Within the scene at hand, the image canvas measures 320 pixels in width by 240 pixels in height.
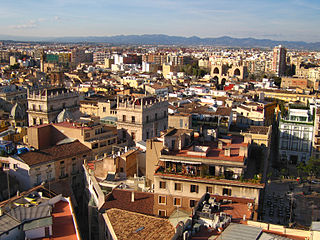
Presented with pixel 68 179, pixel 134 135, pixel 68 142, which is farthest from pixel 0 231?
pixel 134 135

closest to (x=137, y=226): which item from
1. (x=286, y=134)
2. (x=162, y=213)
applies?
(x=162, y=213)

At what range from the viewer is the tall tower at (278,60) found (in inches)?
6276

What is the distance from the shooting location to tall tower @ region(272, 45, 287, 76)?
159m

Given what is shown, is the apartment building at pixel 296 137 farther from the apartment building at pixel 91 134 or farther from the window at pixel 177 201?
the window at pixel 177 201

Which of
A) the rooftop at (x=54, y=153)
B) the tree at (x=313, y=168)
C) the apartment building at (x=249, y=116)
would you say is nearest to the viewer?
the rooftop at (x=54, y=153)

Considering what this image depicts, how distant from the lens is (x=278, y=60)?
526 feet

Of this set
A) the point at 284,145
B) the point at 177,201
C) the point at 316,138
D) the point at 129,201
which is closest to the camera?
the point at 177,201

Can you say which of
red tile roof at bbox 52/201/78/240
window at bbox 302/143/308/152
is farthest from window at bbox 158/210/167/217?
window at bbox 302/143/308/152

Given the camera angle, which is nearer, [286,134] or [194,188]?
[194,188]

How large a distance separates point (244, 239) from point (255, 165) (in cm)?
1280

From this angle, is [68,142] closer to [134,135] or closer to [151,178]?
[134,135]

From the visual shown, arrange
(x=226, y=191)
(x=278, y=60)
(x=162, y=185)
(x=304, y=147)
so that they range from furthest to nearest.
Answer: (x=278, y=60)
(x=304, y=147)
(x=162, y=185)
(x=226, y=191)

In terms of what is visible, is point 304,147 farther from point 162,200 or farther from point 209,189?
point 162,200

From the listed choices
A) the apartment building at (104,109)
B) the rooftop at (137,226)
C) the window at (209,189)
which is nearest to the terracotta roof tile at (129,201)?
the rooftop at (137,226)
